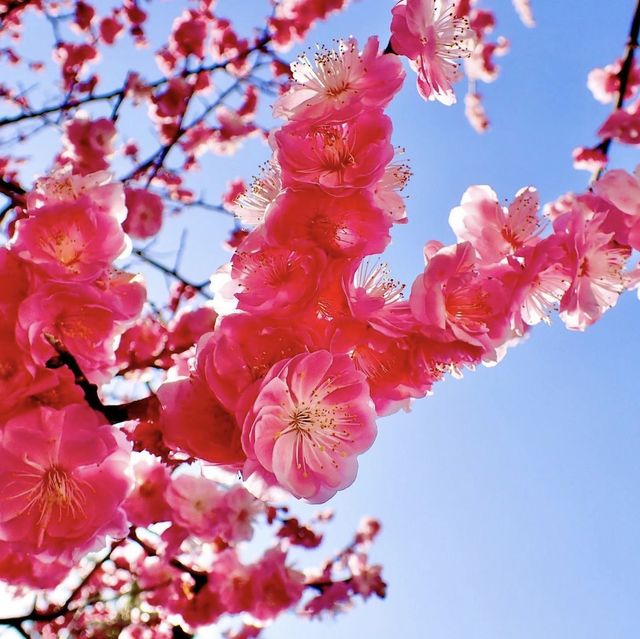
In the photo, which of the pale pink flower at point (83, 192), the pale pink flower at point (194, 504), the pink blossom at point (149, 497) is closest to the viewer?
the pale pink flower at point (83, 192)

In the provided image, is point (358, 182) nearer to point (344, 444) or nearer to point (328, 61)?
point (328, 61)

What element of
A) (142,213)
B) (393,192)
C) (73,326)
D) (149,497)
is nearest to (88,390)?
(73,326)

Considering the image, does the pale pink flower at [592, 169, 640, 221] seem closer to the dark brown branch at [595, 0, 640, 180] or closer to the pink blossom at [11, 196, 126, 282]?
the pink blossom at [11, 196, 126, 282]

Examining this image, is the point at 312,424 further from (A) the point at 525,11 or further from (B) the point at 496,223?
(A) the point at 525,11

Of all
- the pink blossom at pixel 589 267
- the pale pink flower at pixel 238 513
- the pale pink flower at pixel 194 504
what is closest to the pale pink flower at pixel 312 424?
the pink blossom at pixel 589 267

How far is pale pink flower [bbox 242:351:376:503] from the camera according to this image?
44.0 inches

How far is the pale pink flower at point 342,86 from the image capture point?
4.22 ft

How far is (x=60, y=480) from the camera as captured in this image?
136 centimetres

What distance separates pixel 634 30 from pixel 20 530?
3876 mm

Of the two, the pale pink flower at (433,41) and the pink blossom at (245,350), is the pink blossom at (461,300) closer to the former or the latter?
the pink blossom at (245,350)

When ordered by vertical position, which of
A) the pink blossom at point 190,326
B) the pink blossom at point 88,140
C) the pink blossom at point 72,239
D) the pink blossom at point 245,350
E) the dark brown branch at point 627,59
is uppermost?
the pink blossom at point 88,140

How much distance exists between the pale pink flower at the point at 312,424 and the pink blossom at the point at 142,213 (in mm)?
4167

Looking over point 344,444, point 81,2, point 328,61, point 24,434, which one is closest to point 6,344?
point 24,434

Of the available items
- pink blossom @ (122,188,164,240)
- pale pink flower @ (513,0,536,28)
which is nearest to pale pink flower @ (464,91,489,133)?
pale pink flower @ (513,0,536,28)
